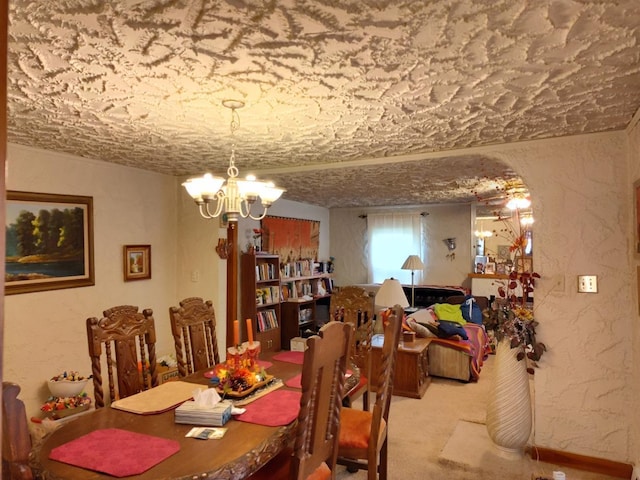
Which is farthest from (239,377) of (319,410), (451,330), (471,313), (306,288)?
(306,288)

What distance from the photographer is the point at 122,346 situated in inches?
96.7

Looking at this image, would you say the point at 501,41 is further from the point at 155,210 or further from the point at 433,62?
the point at 155,210

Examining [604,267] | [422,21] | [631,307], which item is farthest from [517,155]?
[422,21]

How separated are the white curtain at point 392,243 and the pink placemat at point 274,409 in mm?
5480

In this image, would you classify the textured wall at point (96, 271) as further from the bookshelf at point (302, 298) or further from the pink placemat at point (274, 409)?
the pink placemat at point (274, 409)

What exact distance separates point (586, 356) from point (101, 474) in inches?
112

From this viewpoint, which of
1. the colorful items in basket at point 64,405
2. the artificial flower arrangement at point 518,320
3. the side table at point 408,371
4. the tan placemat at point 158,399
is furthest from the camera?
the side table at point 408,371

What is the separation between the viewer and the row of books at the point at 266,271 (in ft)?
18.2

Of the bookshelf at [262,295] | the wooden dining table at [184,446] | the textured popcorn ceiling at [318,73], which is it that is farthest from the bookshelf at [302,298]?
the wooden dining table at [184,446]

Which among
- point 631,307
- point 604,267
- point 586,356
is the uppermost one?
point 604,267

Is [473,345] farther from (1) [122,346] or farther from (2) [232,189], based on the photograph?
(1) [122,346]

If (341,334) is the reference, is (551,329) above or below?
below

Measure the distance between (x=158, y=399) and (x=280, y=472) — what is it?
696 millimetres

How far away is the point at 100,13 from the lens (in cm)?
142
